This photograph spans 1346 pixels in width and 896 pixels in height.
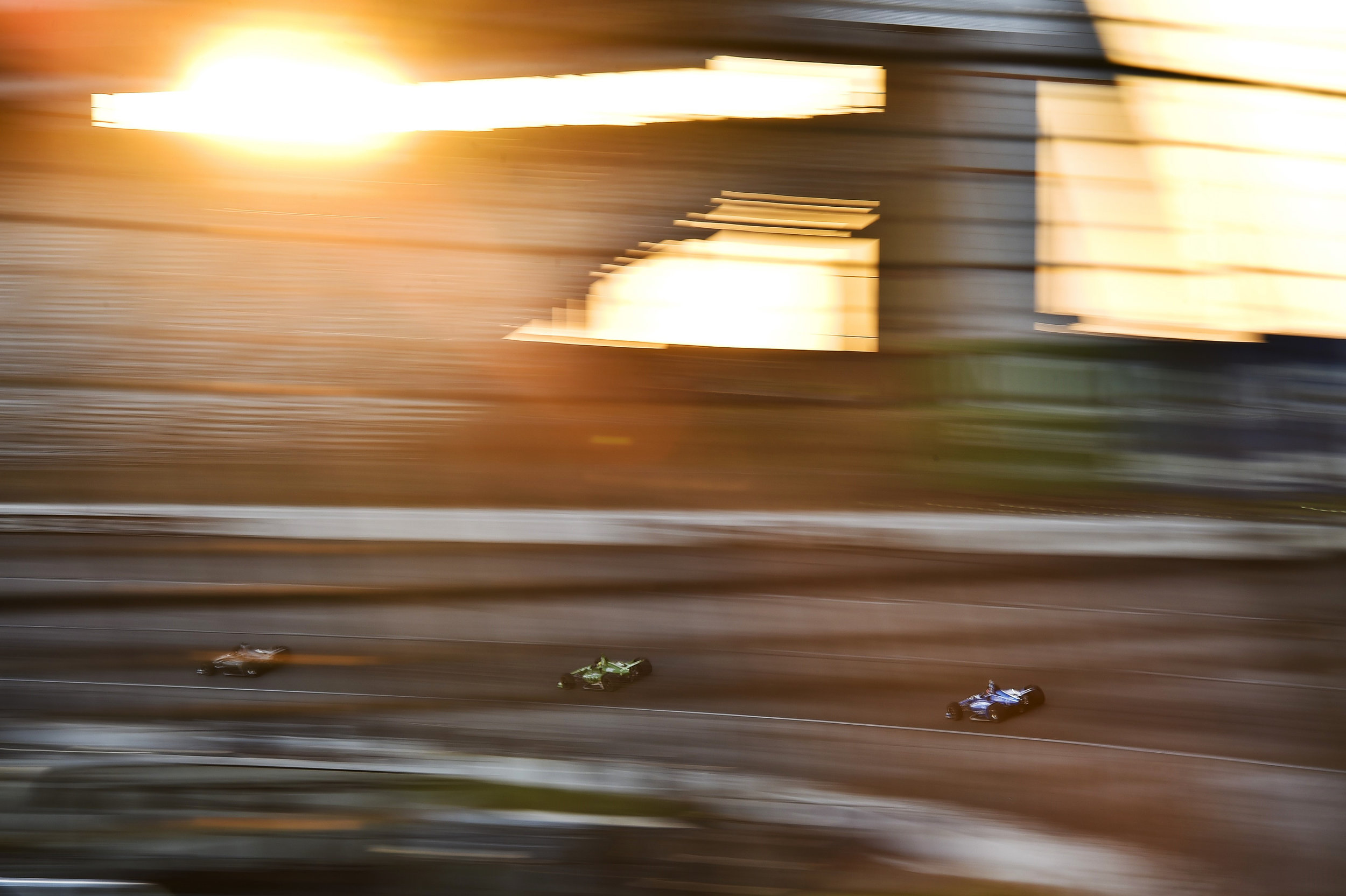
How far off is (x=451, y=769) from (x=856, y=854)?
0.73m

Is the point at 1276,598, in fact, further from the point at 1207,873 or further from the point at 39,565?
the point at 39,565

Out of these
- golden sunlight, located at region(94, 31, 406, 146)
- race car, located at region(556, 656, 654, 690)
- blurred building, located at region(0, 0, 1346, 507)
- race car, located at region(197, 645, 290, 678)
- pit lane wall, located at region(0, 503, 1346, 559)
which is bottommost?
race car, located at region(556, 656, 654, 690)

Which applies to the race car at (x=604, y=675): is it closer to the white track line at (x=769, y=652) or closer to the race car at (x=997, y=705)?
the white track line at (x=769, y=652)

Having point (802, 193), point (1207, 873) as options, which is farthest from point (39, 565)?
point (1207, 873)

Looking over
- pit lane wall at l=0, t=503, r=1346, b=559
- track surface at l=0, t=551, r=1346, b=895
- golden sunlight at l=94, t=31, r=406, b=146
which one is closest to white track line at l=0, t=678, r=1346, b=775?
track surface at l=0, t=551, r=1346, b=895

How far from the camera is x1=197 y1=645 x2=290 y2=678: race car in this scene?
5.42 feet

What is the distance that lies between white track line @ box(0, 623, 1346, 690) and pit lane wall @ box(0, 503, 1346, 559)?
178mm

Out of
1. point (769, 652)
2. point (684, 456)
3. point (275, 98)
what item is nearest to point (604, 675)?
point (769, 652)

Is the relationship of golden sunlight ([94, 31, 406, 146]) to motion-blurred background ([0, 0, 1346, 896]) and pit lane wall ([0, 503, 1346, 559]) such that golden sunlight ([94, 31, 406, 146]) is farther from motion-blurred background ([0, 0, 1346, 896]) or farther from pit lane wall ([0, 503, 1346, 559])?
pit lane wall ([0, 503, 1346, 559])

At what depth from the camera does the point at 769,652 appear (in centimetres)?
167

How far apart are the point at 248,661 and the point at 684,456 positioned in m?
0.87

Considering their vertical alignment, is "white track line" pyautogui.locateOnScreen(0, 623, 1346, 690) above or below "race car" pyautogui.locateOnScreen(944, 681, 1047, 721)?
above

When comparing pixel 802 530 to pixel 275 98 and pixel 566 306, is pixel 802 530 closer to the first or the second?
pixel 566 306

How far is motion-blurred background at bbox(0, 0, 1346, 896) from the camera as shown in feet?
5.35
